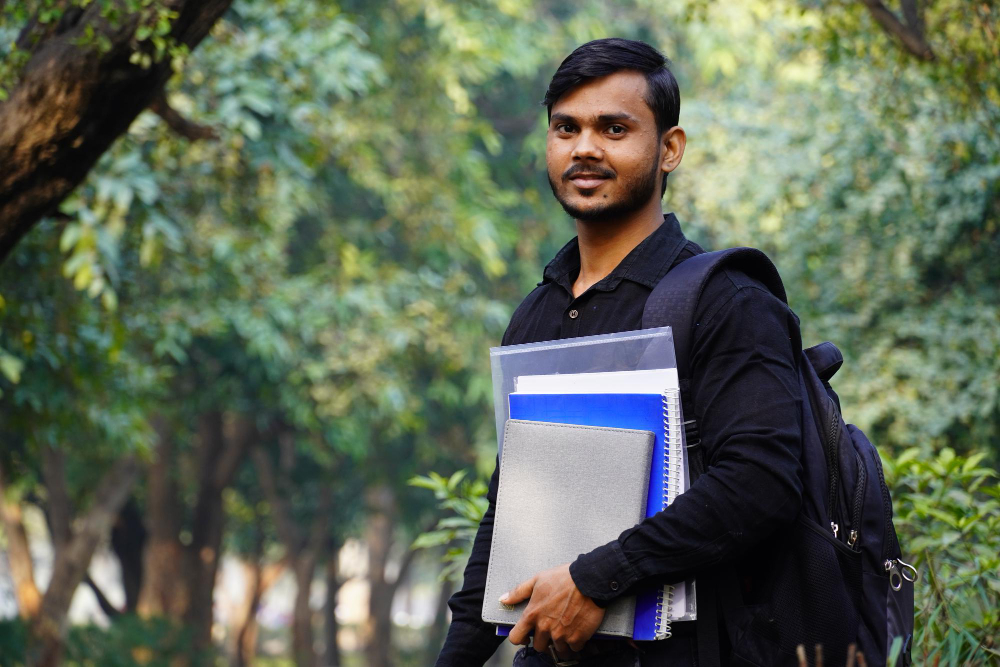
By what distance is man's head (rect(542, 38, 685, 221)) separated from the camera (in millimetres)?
2184

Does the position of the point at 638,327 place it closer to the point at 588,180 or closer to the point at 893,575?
the point at 588,180

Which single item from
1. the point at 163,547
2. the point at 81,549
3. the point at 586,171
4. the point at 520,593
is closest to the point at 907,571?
the point at 520,593

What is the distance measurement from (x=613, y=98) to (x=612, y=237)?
27 cm

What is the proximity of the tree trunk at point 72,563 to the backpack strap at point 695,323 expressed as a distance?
456 inches

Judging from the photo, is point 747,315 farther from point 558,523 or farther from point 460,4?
point 460,4

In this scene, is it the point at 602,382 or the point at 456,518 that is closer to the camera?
the point at 602,382

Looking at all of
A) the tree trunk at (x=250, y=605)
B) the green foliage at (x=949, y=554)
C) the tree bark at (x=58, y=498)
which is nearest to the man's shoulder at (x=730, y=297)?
the green foliage at (x=949, y=554)

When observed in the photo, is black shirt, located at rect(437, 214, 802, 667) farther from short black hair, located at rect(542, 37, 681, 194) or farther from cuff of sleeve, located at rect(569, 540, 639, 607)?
short black hair, located at rect(542, 37, 681, 194)

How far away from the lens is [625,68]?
220 centimetres

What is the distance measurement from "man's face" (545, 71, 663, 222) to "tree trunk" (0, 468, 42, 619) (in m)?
12.1

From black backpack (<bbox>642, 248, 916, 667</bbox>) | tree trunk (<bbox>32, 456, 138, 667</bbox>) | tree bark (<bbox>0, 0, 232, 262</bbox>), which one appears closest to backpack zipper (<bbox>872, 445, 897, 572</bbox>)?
black backpack (<bbox>642, 248, 916, 667</bbox>)

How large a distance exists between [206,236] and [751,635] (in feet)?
27.7

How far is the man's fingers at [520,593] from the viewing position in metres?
1.99

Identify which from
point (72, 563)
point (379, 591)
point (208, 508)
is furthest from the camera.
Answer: point (379, 591)
